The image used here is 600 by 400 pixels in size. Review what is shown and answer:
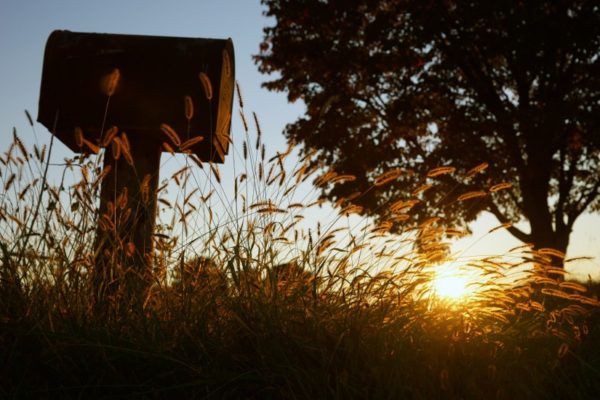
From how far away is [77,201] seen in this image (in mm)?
3115

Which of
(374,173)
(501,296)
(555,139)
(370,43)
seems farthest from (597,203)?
(501,296)

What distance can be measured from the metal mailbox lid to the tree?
667 cm

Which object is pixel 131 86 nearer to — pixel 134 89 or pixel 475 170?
pixel 134 89

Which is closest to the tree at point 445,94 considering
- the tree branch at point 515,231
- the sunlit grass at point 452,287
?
the tree branch at point 515,231

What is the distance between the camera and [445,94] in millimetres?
10234

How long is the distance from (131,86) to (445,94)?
7.94 m

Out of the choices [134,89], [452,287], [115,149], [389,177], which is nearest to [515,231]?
[452,287]

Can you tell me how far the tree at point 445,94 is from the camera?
9.34m

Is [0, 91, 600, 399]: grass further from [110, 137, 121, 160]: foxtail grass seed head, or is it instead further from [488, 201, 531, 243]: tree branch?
[488, 201, 531, 243]: tree branch

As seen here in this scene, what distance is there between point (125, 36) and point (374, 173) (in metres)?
7.72

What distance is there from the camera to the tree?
9.34 m

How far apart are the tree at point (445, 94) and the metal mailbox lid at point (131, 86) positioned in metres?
6.67

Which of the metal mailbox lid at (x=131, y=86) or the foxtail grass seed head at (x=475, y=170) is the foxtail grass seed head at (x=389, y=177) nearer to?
the foxtail grass seed head at (x=475, y=170)

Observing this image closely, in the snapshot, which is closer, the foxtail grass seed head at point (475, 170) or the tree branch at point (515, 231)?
the foxtail grass seed head at point (475, 170)
